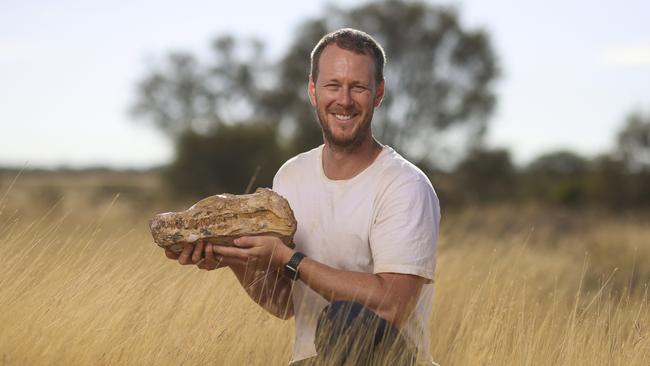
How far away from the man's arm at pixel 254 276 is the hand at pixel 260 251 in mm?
51

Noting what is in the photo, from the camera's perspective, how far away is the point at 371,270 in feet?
13.6

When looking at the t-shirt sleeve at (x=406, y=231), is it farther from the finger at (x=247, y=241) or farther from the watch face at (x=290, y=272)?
the finger at (x=247, y=241)

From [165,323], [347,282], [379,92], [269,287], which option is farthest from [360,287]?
[165,323]

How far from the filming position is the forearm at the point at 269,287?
4.09m

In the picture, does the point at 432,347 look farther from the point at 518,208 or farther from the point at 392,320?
the point at 518,208

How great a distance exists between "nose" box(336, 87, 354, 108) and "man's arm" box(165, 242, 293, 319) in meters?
0.76

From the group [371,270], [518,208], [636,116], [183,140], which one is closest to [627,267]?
[371,270]

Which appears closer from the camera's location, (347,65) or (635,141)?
(347,65)

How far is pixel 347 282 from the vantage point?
379 centimetres

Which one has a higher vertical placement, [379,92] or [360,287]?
[379,92]

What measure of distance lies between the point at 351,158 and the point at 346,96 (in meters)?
0.27

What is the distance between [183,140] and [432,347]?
2254 centimetres

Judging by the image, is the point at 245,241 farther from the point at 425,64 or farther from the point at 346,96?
the point at 425,64

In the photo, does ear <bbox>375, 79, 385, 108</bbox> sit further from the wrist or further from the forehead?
the wrist
